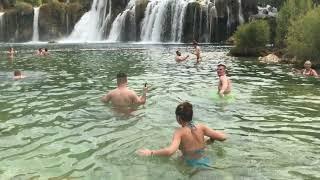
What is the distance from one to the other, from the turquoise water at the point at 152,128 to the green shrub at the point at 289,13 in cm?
1625

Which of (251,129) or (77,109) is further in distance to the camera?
(77,109)

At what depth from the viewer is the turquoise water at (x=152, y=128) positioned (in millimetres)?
9445

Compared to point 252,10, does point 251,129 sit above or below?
below

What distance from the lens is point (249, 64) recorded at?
33.3 m

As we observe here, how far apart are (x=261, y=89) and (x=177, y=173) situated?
39.9 feet

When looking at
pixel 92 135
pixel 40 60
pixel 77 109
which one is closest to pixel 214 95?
pixel 77 109

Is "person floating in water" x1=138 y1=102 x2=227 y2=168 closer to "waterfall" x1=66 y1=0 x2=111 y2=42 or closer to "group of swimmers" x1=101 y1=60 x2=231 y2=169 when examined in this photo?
"group of swimmers" x1=101 y1=60 x2=231 y2=169

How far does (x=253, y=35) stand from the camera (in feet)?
135

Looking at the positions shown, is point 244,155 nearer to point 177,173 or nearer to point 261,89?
point 177,173

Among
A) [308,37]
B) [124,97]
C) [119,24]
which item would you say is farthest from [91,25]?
[124,97]

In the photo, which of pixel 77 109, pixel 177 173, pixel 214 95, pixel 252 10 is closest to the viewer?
pixel 177 173

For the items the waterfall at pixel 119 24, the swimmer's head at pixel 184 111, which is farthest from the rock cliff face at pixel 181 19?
the swimmer's head at pixel 184 111

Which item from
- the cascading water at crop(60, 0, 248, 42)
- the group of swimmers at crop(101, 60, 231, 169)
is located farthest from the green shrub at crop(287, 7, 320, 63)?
the cascading water at crop(60, 0, 248, 42)

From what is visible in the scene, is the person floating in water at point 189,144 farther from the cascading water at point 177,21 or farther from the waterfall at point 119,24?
the waterfall at point 119,24
